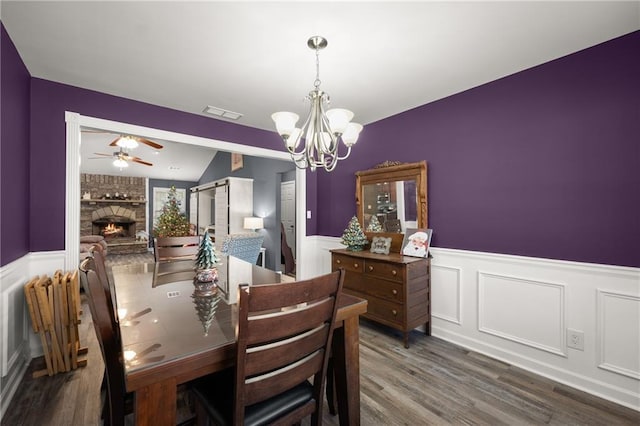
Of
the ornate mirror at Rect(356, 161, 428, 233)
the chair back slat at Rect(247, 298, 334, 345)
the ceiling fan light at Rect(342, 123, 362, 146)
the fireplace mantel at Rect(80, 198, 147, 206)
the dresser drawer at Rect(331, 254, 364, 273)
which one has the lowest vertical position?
the dresser drawer at Rect(331, 254, 364, 273)

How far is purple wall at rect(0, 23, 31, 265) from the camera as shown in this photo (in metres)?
1.85

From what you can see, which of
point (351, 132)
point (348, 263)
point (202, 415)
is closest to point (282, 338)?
point (202, 415)

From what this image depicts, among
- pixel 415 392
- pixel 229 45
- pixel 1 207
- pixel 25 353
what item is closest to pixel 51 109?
pixel 1 207

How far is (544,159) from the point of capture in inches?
90.0

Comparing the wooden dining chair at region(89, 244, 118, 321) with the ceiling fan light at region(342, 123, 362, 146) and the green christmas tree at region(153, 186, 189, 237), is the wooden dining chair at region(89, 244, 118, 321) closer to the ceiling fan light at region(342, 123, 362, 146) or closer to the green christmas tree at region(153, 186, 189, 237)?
the ceiling fan light at region(342, 123, 362, 146)

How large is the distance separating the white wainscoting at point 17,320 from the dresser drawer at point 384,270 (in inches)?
111

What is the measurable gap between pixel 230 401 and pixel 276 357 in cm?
34

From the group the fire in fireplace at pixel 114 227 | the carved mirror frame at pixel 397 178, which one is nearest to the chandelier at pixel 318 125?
the carved mirror frame at pixel 397 178

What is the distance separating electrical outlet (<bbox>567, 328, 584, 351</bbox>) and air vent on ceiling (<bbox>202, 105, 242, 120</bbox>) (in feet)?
12.2

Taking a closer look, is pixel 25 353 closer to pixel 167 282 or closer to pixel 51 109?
pixel 167 282

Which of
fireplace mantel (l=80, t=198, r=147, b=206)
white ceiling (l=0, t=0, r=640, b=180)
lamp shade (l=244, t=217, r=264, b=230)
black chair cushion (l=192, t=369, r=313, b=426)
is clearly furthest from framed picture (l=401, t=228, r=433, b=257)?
fireplace mantel (l=80, t=198, r=147, b=206)

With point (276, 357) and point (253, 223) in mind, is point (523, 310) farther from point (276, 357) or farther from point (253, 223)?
point (253, 223)

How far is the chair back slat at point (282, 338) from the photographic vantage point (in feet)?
3.02

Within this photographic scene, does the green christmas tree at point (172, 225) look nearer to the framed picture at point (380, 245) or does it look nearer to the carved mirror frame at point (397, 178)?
the carved mirror frame at point (397, 178)
